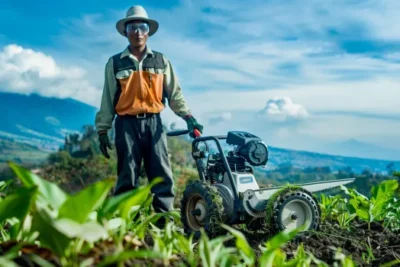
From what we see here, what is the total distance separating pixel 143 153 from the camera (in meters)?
5.79

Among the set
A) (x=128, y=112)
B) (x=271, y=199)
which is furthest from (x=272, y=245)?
(x=128, y=112)

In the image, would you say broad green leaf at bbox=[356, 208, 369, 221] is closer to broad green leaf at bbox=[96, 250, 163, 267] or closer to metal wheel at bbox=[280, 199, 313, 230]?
metal wheel at bbox=[280, 199, 313, 230]

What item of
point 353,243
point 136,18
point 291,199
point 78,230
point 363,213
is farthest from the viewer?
point 136,18

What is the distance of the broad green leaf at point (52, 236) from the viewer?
2.13m

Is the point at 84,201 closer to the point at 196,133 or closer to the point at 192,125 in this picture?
the point at 196,133

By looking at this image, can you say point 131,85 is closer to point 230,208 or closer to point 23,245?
point 230,208

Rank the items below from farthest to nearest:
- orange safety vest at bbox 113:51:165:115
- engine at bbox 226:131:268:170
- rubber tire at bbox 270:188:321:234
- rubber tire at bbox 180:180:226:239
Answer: orange safety vest at bbox 113:51:165:115 < engine at bbox 226:131:268:170 < rubber tire at bbox 180:180:226:239 < rubber tire at bbox 270:188:321:234

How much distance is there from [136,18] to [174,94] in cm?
79

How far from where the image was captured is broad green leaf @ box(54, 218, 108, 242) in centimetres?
205

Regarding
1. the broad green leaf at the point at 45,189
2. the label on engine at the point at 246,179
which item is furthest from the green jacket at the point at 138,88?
the broad green leaf at the point at 45,189

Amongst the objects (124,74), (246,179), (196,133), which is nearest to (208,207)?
(246,179)

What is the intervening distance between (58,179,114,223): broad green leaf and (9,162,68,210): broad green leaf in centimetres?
12

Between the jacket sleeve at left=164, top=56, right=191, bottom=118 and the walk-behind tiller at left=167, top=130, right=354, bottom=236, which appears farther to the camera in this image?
the jacket sleeve at left=164, top=56, right=191, bottom=118

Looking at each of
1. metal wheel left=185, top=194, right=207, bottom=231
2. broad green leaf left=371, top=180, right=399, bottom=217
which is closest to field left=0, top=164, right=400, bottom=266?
metal wheel left=185, top=194, right=207, bottom=231
